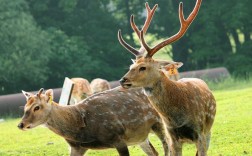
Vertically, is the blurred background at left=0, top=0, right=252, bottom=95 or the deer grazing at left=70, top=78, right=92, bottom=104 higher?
the deer grazing at left=70, top=78, right=92, bottom=104

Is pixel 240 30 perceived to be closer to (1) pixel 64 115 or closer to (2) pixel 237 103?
(2) pixel 237 103

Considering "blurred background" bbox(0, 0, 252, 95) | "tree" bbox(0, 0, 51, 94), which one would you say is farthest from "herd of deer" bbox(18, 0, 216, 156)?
"blurred background" bbox(0, 0, 252, 95)

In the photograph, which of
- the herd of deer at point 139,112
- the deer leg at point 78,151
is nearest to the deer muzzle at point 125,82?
the herd of deer at point 139,112

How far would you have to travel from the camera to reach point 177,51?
148 ft

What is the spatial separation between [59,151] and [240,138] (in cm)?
339

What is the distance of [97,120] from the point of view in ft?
30.4

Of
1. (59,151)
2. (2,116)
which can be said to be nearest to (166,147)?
(59,151)

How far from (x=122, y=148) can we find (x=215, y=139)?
412cm

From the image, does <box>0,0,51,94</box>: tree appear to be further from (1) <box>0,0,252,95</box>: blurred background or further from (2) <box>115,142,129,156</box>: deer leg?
(2) <box>115,142,129,156</box>: deer leg

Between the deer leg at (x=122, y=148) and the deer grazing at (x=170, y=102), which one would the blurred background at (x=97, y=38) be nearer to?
the deer leg at (x=122, y=148)

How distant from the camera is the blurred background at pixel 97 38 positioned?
35.3m

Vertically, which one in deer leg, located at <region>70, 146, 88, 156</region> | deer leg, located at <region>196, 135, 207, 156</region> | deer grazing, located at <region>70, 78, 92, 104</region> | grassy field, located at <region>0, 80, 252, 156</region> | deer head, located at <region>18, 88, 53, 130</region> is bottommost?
deer grazing, located at <region>70, 78, 92, 104</region>

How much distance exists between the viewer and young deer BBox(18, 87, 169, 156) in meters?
9.13

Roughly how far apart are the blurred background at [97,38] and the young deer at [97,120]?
25469mm
